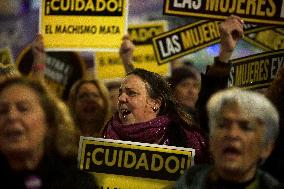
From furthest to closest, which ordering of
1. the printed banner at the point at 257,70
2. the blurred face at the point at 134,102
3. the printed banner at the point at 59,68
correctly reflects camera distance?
the printed banner at the point at 59,68, the printed banner at the point at 257,70, the blurred face at the point at 134,102

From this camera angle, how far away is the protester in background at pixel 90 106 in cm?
267

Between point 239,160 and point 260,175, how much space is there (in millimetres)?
76

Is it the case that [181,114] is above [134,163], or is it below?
above

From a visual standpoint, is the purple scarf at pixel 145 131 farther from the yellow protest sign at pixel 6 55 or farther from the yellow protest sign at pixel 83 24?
the yellow protest sign at pixel 6 55

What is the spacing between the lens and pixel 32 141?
1.62 metres

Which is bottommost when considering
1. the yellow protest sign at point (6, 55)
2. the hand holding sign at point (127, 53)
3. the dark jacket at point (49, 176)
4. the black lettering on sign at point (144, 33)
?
the dark jacket at point (49, 176)

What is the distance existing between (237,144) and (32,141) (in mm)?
573

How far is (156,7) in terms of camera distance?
114 inches

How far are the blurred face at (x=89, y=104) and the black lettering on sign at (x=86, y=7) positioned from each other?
409mm

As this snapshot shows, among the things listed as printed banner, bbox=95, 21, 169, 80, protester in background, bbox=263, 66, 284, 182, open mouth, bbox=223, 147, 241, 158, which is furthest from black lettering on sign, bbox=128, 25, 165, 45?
open mouth, bbox=223, 147, 241, 158

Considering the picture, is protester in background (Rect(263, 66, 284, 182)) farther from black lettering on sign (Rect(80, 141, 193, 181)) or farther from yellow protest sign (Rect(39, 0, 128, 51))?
yellow protest sign (Rect(39, 0, 128, 51))

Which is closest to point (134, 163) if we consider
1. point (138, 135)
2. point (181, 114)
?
point (138, 135)

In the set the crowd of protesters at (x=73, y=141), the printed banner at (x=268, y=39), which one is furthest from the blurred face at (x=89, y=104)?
the crowd of protesters at (x=73, y=141)

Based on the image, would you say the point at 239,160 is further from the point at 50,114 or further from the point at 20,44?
the point at 20,44
